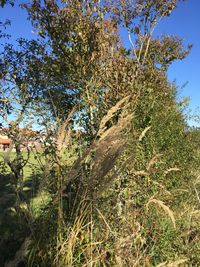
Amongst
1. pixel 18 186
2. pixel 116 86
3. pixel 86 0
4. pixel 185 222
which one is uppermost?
pixel 86 0

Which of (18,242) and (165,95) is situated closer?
(18,242)

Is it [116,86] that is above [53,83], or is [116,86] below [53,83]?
below

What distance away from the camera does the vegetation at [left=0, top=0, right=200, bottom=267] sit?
3051 mm

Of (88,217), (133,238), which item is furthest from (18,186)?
(133,238)

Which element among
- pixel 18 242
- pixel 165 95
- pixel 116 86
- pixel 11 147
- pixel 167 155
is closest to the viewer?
pixel 11 147

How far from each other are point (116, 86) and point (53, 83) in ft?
5.26

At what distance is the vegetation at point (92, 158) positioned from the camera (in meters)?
3.05

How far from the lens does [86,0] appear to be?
255 inches

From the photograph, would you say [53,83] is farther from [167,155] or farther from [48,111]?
[167,155]

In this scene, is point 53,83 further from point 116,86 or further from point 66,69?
point 116,86

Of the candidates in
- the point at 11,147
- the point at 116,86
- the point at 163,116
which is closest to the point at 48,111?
the point at 116,86

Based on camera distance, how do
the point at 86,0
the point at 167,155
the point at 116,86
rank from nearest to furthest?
the point at 116,86 → the point at 86,0 → the point at 167,155

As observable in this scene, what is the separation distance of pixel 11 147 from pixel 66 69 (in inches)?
149

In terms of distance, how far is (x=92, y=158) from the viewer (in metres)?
3.46
